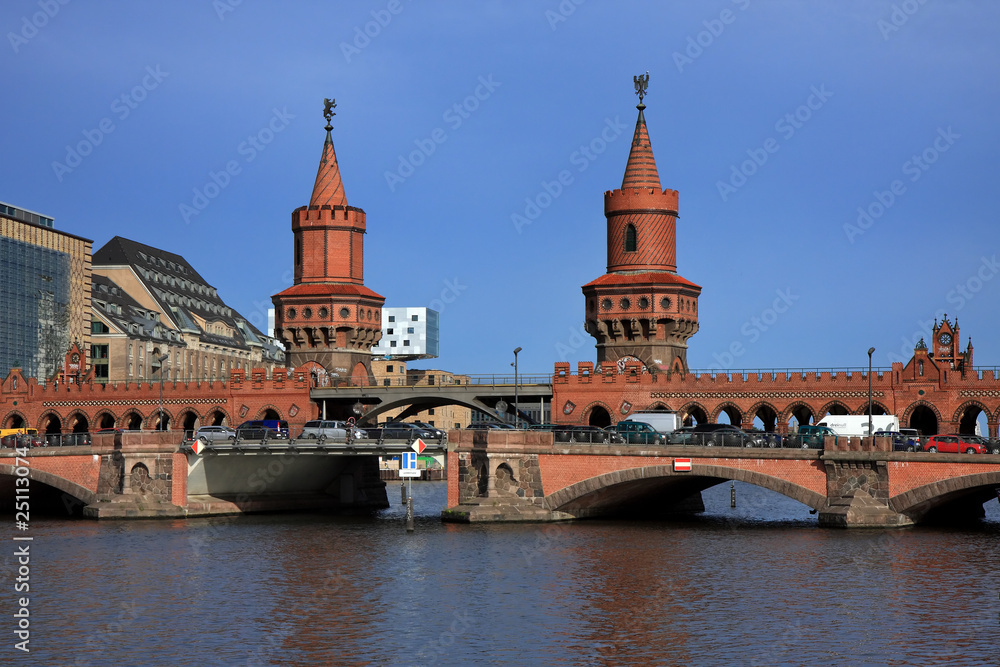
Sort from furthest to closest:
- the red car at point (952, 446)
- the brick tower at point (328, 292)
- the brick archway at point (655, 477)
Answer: the brick tower at point (328, 292) → the brick archway at point (655, 477) → the red car at point (952, 446)

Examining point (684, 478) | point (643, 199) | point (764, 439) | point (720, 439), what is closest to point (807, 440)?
point (764, 439)

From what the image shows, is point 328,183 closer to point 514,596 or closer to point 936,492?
point 936,492

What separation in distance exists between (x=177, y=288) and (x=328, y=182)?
83.1 metres

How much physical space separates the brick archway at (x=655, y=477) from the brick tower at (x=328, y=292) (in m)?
39.5

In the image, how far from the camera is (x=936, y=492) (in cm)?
5844

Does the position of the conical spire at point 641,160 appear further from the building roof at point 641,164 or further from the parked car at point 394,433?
the parked car at point 394,433

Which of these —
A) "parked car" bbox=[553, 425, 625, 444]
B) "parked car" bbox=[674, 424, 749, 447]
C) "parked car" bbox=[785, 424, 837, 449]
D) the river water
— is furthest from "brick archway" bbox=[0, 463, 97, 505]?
"parked car" bbox=[785, 424, 837, 449]

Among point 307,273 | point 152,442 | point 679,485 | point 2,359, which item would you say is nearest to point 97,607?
point 152,442

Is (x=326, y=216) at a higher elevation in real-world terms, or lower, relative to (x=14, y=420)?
higher

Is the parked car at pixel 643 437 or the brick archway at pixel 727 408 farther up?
the brick archway at pixel 727 408

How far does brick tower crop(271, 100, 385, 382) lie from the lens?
104 meters

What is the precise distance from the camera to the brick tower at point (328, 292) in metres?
104

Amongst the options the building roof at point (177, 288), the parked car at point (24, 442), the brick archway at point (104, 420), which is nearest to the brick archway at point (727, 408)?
the parked car at point (24, 442)

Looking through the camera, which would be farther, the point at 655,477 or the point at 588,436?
the point at 588,436
